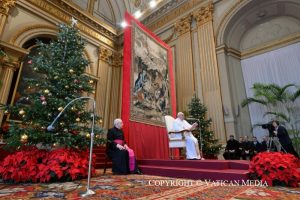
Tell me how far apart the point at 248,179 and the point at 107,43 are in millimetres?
11011

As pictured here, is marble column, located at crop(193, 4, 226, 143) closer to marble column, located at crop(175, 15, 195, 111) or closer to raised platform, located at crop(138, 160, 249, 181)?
marble column, located at crop(175, 15, 195, 111)

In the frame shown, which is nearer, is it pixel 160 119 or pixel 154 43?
pixel 160 119

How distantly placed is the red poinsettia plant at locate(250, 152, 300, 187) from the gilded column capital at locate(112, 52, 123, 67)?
10.5m

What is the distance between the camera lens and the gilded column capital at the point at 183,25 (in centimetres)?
938

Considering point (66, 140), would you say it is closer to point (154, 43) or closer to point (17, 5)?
point (154, 43)

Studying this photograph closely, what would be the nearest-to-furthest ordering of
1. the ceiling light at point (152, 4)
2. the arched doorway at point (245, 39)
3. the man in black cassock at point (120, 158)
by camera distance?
the man in black cassock at point (120, 158) < the arched doorway at point (245, 39) < the ceiling light at point (152, 4)

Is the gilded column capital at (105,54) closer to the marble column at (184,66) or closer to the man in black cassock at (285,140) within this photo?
the marble column at (184,66)

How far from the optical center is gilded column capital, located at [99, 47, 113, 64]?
11523 millimetres

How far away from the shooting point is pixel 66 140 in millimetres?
3637

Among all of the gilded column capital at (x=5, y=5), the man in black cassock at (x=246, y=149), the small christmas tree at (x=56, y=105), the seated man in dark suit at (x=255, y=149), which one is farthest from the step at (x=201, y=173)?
the gilded column capital at (x=5, y=5)

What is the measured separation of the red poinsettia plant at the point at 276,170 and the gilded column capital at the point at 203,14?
283 inches

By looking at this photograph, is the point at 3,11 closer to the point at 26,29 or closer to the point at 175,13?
the point at 26,29

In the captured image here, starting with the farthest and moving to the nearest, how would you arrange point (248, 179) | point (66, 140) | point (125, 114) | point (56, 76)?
point (125, 114), point (56, 76), point (66, 140), point (248, 179)

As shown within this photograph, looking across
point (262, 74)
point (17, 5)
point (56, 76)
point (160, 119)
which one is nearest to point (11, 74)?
point (17, 5)
